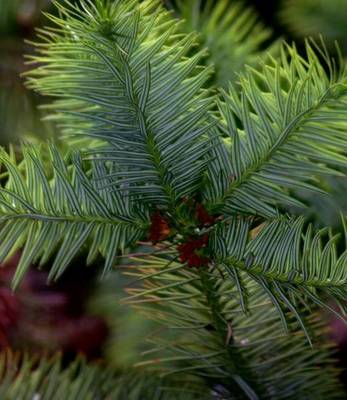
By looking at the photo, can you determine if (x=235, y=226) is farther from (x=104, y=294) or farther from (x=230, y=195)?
(x=104, y=294)

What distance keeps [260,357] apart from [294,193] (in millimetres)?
Answer: 63

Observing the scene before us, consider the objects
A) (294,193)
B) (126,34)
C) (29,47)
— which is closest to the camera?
(126,34)

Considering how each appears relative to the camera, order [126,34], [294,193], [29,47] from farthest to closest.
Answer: [29,47] → [294,193] → [126,34]

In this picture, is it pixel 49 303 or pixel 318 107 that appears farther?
pixel 49 303

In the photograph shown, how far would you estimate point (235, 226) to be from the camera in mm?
219

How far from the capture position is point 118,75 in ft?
0.64

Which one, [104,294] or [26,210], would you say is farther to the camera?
[104,294]

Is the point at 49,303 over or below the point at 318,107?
below

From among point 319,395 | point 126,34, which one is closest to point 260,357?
point 319,395

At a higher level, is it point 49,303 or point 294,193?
point 294,193

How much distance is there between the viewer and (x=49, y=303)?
36 cm

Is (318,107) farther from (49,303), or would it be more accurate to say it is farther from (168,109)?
(49,303)

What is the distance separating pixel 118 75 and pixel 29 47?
229 mm

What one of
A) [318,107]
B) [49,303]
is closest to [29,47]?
[49,303]
